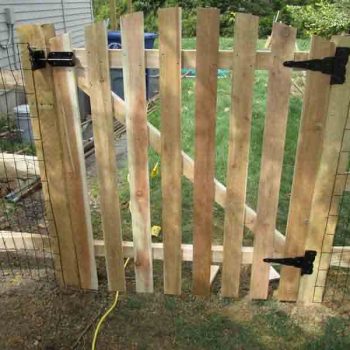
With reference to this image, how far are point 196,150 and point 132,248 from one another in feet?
2.97

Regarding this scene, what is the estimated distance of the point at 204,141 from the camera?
2.60 meters

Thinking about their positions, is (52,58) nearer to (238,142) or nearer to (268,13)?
(238,142)

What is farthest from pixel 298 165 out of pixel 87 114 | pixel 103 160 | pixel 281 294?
pixel 87 114

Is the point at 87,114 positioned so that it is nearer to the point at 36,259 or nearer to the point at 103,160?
the point at 36,259

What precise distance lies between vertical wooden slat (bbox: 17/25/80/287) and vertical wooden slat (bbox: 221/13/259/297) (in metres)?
1.10

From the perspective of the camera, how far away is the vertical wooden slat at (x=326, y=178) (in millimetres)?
2428

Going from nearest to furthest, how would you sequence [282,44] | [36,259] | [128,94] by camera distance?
[282,44]
[128,94]
[36,259]

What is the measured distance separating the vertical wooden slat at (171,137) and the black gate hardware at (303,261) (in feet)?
2.20

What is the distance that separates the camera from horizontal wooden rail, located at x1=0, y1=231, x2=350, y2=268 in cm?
298

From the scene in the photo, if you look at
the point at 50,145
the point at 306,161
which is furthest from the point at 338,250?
the point at 50,145

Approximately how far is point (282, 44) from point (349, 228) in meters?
2.23

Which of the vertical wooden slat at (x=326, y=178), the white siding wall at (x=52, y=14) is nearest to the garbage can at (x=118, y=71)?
the white siding wall at (x=52, y=14)

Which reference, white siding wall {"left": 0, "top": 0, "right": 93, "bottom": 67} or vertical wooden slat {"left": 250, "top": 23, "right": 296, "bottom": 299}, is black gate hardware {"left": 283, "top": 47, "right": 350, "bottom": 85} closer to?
vertical wooden slat {"left": 250, "top": 23, "right": 296, "bottom": 299}

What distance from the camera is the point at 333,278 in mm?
3301
